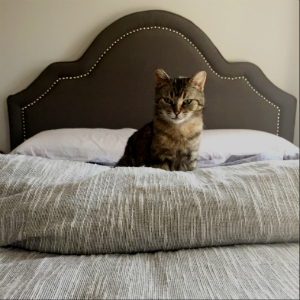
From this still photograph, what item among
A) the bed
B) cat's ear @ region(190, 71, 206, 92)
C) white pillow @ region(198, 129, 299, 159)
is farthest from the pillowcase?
the bed

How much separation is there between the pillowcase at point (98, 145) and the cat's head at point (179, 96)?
312 mm

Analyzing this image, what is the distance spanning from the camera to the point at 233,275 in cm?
32

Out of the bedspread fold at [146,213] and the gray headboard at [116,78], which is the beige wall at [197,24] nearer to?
the bedspread fold at [146,213]

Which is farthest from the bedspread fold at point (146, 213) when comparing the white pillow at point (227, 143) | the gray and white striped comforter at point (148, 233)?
the white pillow at point (227, 143)

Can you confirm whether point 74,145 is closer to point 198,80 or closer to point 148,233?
point 198,80

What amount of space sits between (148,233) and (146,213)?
3 cm

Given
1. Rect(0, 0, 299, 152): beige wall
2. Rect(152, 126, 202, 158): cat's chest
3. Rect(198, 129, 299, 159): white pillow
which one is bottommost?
Rect(198, 129, 299, 159): white pillow

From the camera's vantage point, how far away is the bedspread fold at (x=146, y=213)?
392mm

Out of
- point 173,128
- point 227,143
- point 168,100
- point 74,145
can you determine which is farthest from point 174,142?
point 74,145

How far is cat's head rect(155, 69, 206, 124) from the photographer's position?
743 mm

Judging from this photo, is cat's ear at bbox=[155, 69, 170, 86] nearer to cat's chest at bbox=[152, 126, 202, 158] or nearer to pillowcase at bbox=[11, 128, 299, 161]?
cat's chest at bbox=[152, 126, 202, 158]

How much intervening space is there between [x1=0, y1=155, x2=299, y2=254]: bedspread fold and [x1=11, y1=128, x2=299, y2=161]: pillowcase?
65 centimetres

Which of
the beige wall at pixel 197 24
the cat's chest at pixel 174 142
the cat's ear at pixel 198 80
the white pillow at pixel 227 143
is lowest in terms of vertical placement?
the white pillow at pixel 227 143

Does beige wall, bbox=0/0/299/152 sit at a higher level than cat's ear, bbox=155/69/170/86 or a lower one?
higher
